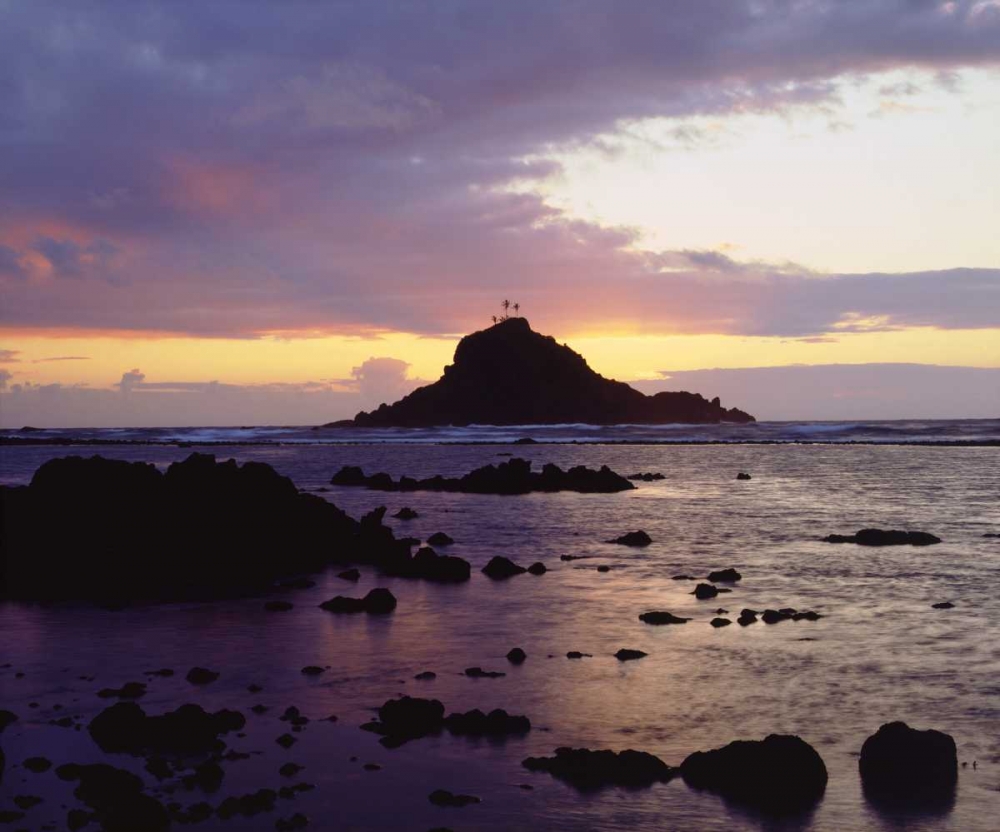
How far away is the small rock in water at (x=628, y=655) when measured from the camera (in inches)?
822

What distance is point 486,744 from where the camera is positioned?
597 inches

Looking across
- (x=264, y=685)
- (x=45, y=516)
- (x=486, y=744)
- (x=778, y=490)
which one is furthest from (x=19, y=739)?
(x=778, y=490)

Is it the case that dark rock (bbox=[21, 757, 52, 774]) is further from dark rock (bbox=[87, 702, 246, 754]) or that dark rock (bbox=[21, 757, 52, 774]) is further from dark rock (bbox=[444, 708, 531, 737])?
dark rock (bbox=[444, 708, 531, 737])

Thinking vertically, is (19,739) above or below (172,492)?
below

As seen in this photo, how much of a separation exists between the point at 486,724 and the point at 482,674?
3.89 meters

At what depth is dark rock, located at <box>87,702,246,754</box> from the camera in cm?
1465

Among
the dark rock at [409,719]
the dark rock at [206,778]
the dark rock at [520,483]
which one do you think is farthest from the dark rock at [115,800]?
the dark rock at [520,483]

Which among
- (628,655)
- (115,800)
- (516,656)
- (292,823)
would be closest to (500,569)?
(516,656)

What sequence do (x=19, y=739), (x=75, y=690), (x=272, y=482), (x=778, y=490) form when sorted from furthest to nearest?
1. (x=778, y=490)
2. (x=272, y=482)
3. (x=75, y=690)
4. (x=19, y=739)

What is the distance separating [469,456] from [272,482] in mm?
102565

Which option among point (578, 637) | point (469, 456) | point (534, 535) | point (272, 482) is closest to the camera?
point (578, 637)

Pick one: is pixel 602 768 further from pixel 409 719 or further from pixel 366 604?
pixel 366 604

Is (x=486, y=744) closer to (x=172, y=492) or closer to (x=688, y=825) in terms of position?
(x=688, y=825)

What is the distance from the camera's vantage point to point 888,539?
40.6 m
